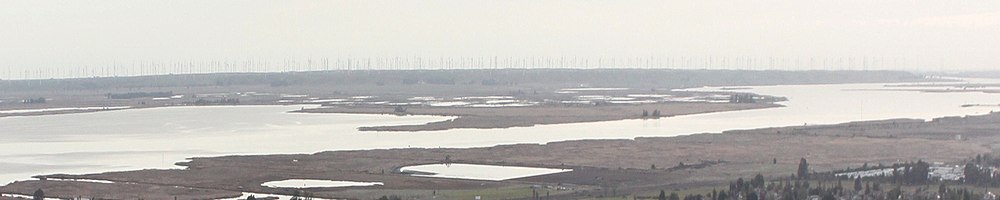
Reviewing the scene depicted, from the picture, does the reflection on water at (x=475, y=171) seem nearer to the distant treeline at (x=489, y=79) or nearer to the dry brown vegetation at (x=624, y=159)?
the dry brown vegetation at (x=624, y=159)

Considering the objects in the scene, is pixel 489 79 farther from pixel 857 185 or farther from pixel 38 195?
pixel 857 185

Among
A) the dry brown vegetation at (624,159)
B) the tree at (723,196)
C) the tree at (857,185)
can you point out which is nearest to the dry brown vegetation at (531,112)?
the dry brown vegetation at (624,159)

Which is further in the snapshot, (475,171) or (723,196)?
(475,171)

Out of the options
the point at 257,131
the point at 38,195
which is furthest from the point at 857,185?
the point at 257,131

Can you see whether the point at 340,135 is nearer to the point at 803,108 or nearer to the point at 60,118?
the point at 60,118

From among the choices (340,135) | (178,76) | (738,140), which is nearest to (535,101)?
(340,135)

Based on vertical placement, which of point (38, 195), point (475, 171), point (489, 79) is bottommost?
point (38, 195)

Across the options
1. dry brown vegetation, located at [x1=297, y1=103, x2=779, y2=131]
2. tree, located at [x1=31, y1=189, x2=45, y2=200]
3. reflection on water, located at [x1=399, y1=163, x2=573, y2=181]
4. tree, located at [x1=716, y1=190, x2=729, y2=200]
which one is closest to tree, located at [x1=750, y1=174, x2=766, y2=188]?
tree, located at [x1=716, y1=190, x2=729, y2=200]
